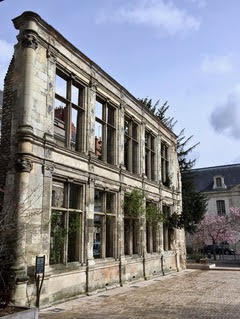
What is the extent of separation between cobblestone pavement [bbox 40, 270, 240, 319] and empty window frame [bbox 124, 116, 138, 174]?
5.05m

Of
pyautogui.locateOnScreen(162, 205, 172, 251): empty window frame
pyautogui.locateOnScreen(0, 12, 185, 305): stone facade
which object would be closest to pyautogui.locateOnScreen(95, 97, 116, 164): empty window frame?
pyautogui.locateOnScreen(0, 12, 185, 305): stone facade

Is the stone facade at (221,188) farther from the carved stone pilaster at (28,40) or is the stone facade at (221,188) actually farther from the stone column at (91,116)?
the carved stone pilaster at (28,40)

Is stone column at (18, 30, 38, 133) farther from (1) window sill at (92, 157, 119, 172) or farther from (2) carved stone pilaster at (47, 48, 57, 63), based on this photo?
(1) window sill at (92, 157, 119, 172)

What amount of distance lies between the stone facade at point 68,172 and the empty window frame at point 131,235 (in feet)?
0.14

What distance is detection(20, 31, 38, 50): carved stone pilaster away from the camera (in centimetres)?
957

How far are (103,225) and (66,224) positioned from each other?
237cm

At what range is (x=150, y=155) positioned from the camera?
17.5 m

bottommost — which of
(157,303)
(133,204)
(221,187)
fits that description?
(157,303)

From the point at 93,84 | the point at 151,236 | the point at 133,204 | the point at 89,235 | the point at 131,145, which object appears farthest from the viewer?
the point at 151,236

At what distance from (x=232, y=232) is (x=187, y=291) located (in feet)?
94.4

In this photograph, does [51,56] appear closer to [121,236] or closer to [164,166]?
[121,236]

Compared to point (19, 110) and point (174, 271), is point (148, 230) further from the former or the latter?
point (19, 110)

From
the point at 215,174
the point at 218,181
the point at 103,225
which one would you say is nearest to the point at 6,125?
the point at 103,225

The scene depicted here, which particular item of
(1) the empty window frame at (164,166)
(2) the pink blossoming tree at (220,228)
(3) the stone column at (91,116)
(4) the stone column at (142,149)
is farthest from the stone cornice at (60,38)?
(2) the pink blossoming tree at (220,228)
